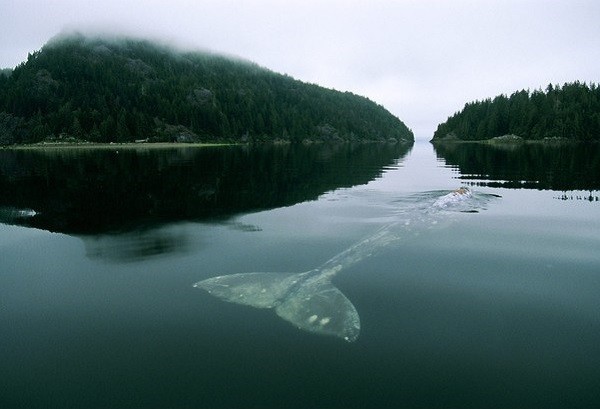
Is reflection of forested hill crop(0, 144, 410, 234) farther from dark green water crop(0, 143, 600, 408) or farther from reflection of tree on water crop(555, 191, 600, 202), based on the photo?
reflection of tree on water crop(555, 191, 600, 202)

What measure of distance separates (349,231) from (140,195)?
19176 mm

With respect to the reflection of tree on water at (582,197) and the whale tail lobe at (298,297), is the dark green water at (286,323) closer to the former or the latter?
the whale tail lobe at (298,297)

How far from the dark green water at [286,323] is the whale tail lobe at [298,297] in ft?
1.42

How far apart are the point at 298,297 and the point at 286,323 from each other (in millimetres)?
1632

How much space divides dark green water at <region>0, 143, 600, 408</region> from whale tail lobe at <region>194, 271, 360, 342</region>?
0.43 metres

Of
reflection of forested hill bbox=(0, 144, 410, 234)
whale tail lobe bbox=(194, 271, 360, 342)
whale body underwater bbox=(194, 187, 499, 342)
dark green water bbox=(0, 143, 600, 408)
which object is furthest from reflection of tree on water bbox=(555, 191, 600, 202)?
whale tail lobe bbox=(194, 271, 360, 342)

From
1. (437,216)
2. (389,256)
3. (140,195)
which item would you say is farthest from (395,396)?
(140,195)

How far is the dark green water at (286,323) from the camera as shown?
318 inches

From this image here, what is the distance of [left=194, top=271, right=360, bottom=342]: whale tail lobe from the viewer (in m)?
10.7

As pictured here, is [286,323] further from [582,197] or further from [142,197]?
[582,197]

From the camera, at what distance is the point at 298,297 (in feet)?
40.4

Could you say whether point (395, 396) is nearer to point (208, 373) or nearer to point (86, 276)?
point (208, 373)

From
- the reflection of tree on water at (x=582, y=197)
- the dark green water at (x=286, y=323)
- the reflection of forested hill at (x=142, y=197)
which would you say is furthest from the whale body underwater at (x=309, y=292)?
the reflection of tree on water at (x=582, y=197)

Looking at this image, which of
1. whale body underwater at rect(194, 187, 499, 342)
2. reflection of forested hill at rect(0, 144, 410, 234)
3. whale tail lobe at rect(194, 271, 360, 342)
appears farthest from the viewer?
reflection of forested hill at rect(0, 144, 410, 234)
